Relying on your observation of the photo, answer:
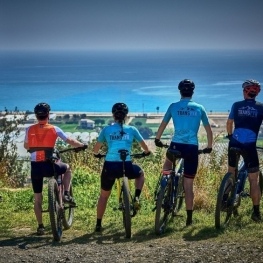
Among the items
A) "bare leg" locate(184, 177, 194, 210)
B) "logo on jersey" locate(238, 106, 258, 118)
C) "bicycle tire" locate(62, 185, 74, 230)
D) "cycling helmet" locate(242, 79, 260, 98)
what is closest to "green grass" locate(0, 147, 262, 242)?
"bicycle tire" locate(62, 185, 74, 230)

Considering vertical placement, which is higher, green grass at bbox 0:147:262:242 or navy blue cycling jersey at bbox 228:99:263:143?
navy blue cycling jersey at bbox 228:99:263:143

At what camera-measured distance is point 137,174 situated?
24.2 ft

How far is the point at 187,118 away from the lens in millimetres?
7348

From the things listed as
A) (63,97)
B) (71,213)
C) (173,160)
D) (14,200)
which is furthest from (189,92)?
(63,97)

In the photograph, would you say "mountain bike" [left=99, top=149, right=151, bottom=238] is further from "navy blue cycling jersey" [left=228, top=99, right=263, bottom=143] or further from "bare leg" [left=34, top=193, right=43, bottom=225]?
"navy blue cycling jersey" [left=228, top=99, right=263, bottom=143]

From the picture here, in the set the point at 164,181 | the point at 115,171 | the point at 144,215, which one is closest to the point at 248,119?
the point at 164,181

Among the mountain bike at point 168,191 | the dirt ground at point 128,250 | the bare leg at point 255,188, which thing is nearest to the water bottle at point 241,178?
the bare leg at point 255,188

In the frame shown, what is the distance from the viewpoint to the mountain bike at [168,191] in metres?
7.12

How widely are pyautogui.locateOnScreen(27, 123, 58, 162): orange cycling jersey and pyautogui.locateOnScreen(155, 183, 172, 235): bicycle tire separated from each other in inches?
55.7

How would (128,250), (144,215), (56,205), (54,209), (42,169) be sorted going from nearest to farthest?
(128,250), (54,209), (56,205), (42,169), (144,215)

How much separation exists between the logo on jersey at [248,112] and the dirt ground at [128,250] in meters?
1.61

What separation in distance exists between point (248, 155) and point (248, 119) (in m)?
0.43

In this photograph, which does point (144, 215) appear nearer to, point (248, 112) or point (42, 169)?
point (42, 169)

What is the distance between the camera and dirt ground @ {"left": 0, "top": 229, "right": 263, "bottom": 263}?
589 centimetres
